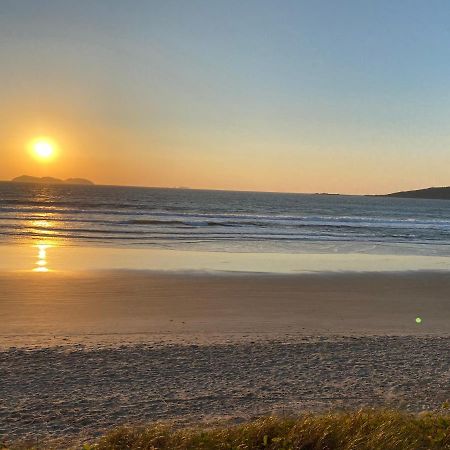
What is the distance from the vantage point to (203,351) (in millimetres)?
7926

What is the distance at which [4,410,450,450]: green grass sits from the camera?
420 cm

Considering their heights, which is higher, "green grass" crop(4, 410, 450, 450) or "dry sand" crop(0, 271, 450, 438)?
"green grass" crop(4, 410, 450, 450)

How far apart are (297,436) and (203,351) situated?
3.72 m

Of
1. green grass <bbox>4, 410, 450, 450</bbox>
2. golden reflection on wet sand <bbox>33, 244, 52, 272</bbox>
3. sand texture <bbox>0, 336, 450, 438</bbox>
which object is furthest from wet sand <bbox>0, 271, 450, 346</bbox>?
green grass <bbox>4, 410, 450, 450</bbox>

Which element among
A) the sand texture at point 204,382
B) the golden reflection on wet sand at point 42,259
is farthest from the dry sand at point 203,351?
the golden reflection on wet sand at point 42,259

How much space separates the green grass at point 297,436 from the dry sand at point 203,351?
851 mm

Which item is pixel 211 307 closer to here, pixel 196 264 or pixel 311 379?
pixel 311 379

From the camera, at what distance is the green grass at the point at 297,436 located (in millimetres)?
4195

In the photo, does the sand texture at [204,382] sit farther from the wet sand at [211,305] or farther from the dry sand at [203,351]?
the wet sand at [211,305]

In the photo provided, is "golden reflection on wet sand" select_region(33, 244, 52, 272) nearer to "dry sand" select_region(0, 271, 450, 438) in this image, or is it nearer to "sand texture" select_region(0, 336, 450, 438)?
"dry sand" select_region(0, 271, 450, 438)

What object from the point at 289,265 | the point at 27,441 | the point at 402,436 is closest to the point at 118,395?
the point at 27,441

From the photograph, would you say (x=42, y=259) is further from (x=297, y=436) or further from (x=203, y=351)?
(x=297, y=436)

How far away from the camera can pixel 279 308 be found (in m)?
11.7

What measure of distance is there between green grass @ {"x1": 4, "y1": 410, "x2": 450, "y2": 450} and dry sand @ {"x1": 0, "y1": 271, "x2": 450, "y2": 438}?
851 mm
